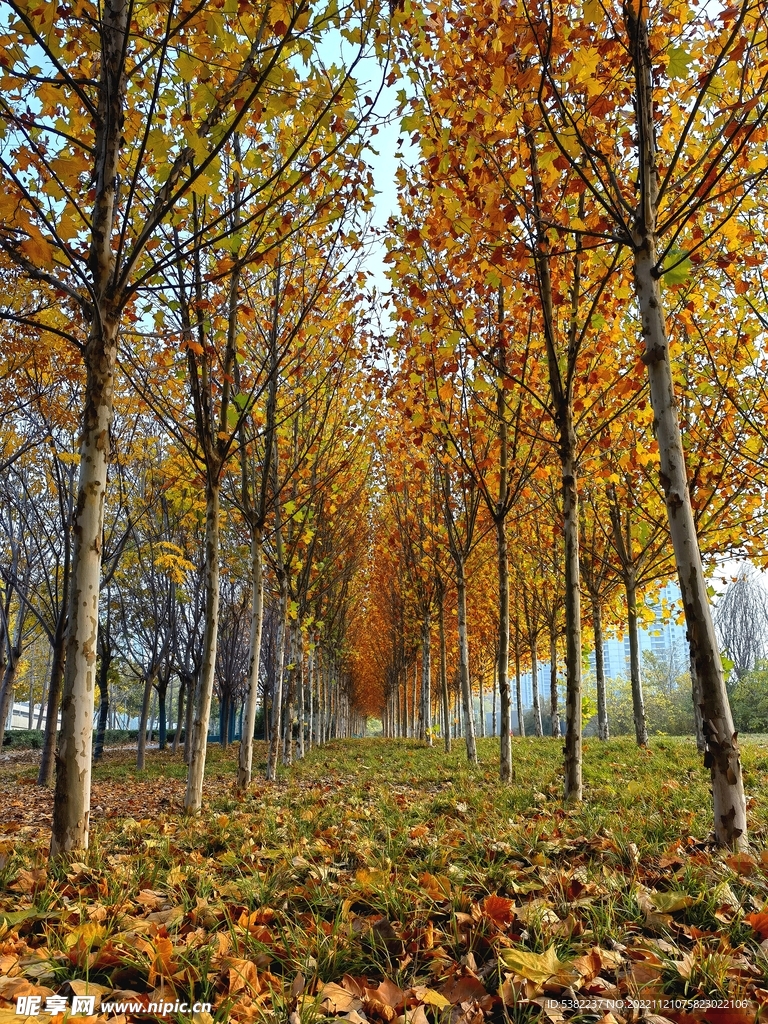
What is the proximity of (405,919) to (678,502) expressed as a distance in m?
2.51

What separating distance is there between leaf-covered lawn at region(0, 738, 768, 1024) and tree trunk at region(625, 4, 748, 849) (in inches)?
13.0

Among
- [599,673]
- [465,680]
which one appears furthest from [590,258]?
[599,673]

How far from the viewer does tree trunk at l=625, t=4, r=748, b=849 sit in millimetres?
2898

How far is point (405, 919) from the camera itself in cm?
226

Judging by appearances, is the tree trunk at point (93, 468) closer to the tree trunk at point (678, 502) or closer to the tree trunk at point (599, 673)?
the tree trunk at point (678, 502)

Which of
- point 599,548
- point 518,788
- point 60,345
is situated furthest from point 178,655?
point 599,548

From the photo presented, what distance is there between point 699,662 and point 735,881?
1.02 metres

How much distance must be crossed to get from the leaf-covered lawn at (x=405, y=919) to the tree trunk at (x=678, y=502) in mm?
329

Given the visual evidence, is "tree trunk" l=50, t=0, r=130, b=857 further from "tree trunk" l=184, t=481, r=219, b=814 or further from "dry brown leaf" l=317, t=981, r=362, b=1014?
"dry brown leaf" l=317, t=981, r=362, b=1014

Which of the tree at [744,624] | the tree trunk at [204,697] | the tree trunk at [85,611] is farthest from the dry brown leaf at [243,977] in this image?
→ the tree at [744,624]

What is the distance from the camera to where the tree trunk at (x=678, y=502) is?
290cm

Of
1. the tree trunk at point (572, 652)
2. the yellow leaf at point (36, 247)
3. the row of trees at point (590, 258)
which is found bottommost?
the tree trunk at point (572, 652)

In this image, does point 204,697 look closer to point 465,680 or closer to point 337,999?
point 337,999

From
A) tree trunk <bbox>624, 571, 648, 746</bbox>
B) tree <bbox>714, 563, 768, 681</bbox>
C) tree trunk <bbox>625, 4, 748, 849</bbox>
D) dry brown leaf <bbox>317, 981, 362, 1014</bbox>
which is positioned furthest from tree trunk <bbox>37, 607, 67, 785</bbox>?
tree <bbox>714, 563, 768, 681</bbox>
